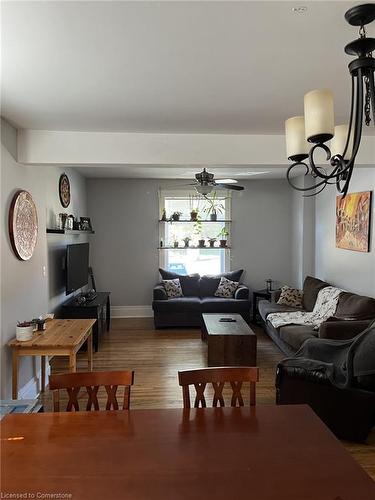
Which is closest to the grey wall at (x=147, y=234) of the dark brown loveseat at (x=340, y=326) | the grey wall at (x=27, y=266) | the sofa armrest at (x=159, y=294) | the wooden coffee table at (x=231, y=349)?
the sofa armrest at (x=159, y=294)

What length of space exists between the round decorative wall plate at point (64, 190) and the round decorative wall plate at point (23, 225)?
1330 millimetres

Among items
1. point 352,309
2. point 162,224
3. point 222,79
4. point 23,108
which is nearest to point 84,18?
point 222,79

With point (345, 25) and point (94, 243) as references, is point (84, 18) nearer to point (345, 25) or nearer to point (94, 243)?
point (345, 25)

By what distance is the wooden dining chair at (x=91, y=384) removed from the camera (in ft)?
6.17

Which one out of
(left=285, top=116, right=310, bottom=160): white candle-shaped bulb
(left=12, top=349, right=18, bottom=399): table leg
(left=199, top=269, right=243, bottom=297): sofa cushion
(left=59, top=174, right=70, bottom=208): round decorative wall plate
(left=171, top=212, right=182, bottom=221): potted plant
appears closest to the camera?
(left=285, top=116, right=310, bottom=160): white candle-shaped bulb

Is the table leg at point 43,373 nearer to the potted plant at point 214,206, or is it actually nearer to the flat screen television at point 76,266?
the flat screen television at point 76,266

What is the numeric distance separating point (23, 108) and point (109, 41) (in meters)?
1.32

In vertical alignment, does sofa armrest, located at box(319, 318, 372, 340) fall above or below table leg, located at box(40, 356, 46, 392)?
above

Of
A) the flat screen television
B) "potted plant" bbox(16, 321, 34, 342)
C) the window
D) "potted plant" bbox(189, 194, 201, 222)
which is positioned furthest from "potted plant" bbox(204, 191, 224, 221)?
"potted plant" bbox(16, 321, 34, 342)

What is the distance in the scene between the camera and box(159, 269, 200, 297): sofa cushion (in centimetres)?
697

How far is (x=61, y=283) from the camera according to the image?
202 inches

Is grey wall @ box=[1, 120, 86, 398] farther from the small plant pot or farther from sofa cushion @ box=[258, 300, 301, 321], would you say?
sofa cushion @ box=[258, 300, 301, 321]

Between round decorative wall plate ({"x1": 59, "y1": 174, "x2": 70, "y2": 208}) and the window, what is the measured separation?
213 cm

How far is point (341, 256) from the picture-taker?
537 cm
